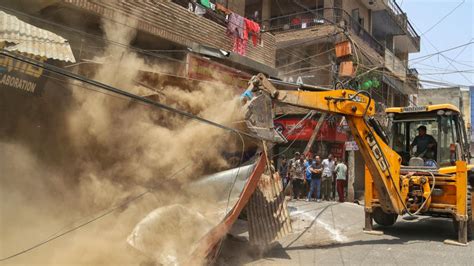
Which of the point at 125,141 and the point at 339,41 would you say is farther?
the point at 339,41

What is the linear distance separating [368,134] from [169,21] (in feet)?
20.4

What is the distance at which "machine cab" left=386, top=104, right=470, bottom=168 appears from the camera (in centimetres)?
900

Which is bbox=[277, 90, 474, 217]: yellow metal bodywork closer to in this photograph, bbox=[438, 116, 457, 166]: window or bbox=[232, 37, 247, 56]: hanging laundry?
bbox=[438, 116, 457, 166]: window

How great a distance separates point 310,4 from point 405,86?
1023 centimetres

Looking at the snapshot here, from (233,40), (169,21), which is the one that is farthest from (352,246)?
(233,40)

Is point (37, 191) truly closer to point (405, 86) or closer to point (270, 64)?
point (270, 64)

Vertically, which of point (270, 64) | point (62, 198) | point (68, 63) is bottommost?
point (62, 198)

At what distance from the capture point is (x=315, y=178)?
15656 mm

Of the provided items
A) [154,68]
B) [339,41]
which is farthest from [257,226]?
[339,41]

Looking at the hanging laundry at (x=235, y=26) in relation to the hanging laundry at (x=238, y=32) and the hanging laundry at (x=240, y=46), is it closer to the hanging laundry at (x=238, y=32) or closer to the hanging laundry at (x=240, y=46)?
the hanging laundry at (x=238, y=32)

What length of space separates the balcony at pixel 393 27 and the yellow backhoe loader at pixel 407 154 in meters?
18.3

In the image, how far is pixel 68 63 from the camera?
6371 millimetres

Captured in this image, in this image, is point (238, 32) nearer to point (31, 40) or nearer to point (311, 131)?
point (311, 131)

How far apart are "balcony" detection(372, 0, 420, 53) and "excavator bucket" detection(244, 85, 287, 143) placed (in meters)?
21.7
